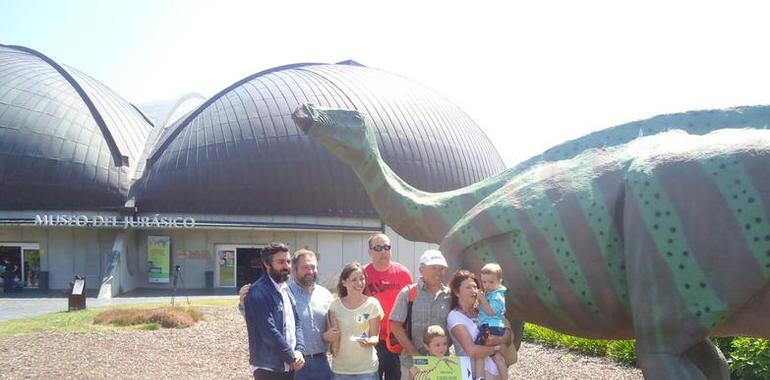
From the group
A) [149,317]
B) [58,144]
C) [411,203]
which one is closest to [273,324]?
[411,203]

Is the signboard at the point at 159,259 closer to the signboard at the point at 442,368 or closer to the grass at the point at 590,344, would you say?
the grass at the point at 590,344

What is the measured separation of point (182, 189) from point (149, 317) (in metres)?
13.0

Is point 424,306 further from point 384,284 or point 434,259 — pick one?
point 384,284

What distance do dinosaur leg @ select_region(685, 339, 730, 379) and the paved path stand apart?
16.6m

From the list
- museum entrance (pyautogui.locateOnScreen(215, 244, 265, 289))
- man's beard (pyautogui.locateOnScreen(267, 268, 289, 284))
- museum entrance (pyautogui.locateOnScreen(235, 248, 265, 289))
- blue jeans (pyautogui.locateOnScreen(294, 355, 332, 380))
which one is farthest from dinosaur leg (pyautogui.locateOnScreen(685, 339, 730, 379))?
museum entrance (pyautogui.locateOnScreen(215, 244, 265, 289))

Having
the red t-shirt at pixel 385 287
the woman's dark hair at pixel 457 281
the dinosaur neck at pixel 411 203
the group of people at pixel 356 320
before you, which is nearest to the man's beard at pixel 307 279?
the group of people at pixel 356 320

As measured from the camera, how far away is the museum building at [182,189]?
2700 centimetres

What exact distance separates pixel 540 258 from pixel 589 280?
15.4 inches

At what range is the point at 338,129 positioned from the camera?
6383mm

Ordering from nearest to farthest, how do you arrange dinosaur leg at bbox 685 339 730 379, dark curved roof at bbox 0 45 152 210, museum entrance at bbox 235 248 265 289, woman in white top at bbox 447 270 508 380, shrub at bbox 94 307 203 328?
1. woman in white top at bbox 447 270 508 380
2. dinosaur leg at bbox 685 339 730 379
3. shrub at bbox 94 307 203 328
4. dark curved roof at bbox 0 45 152 210
5. museum entrance at bbox 235 248 265 289

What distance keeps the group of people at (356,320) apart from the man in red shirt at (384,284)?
0.52 meters

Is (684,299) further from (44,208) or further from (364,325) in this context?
(44,208)

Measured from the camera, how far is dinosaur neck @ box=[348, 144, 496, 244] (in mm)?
5922

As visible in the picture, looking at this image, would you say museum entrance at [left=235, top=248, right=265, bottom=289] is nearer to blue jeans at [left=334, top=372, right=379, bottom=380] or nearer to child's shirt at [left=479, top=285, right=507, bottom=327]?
blue jeans at [left=334, top=372, right=379, bottom=380]
